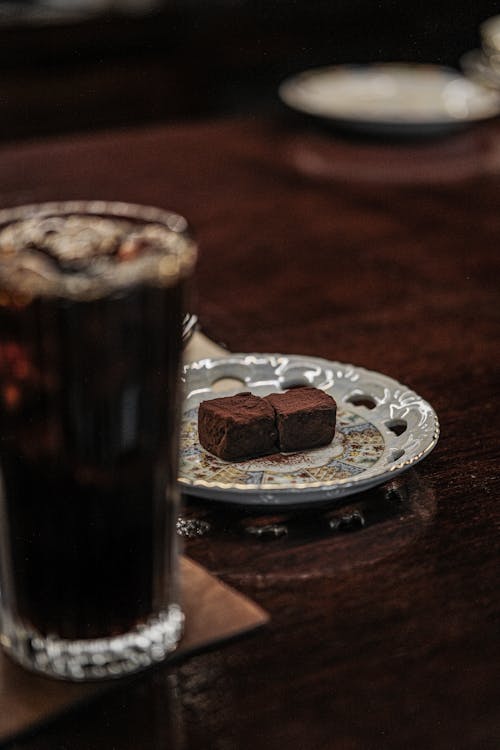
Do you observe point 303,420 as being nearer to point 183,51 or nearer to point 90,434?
point 90,434

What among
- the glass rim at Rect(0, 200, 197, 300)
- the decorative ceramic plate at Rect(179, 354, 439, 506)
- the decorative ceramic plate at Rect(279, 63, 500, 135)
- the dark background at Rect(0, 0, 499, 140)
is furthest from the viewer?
the dark background at Rect(0, 0, 499, 140)

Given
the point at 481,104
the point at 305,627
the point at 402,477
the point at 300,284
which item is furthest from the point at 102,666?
the point at 481,104

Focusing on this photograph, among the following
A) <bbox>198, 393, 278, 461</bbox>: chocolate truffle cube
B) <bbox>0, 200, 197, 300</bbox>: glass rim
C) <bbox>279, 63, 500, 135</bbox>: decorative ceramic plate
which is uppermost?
<bbox>0, 200, 197, 300</bbox>: glass rim

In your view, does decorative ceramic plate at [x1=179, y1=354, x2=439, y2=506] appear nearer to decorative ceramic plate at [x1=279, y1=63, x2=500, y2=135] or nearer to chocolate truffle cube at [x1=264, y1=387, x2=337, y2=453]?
chocolate truffle cube at [x1=264, y1=387, x2=337, y2=453]

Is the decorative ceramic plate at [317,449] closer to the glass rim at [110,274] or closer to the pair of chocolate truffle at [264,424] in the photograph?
the pair of chocolate truffle at [264,424]

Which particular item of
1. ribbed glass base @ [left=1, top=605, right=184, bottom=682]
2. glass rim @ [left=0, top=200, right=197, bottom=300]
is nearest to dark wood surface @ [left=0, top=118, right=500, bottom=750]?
ribbed glass base @ [left=1, top=605, right=184, bottom=682]

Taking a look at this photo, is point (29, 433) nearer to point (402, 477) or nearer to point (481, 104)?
point (402, 477)

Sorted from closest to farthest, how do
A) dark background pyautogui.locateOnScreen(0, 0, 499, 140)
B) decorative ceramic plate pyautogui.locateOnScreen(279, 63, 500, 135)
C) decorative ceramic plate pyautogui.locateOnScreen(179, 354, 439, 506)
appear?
decorative ceramic plate pyautogui.locateOnScreen(179, 354, 439, 506), decorative ceramic plate pyautogui.locateOnScreen(279, 63, 500, 135), dark background pyautogui.locateOnScreen(0, 0, 499, 140)

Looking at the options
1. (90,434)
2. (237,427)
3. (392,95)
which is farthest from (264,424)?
(392,95)
